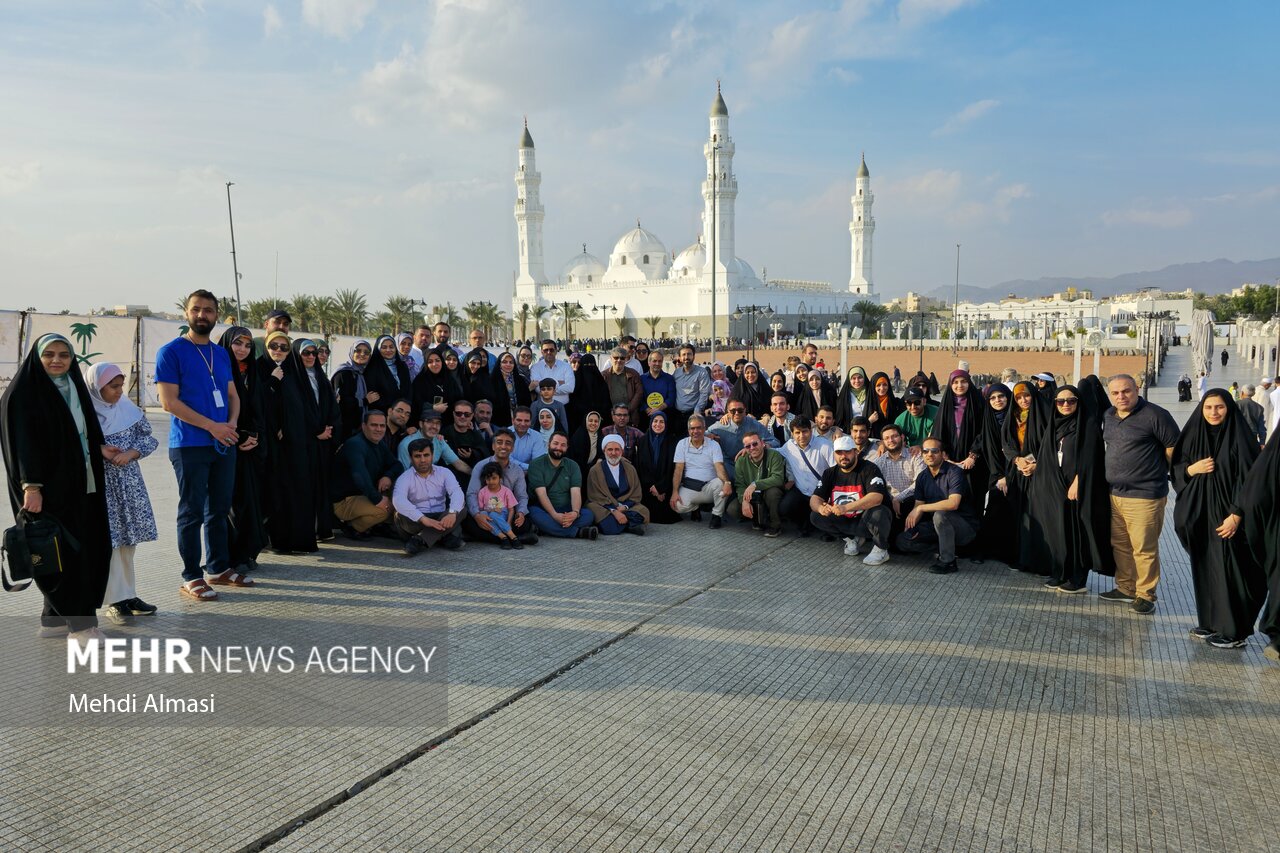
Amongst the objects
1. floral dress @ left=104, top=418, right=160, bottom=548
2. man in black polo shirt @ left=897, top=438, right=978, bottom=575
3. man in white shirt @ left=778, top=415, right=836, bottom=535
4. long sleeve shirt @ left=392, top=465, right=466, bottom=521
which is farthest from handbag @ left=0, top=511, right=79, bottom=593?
man in black polo shirt @ left=897, top=438, right=978, bottom=575

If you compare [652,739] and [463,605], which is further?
[463,605]

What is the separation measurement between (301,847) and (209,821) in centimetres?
35

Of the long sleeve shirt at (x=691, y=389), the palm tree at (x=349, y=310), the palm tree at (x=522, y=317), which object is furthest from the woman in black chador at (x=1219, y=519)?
the palm tree at (x=522, y=317)

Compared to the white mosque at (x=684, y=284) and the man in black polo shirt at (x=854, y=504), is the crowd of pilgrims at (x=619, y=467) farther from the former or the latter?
the white mosque at (x=684, y=284)

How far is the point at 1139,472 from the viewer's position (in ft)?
15.6

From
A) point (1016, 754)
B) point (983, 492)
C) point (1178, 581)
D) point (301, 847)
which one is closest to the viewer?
point (301, 847)

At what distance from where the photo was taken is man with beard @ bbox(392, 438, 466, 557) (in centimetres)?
572

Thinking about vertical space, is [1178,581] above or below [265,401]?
below

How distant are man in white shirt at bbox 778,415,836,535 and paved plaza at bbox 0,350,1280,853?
1523 mm

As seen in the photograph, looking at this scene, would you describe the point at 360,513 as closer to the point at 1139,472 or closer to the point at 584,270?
the point at 1139,472

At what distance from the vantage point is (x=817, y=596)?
16.4 ft

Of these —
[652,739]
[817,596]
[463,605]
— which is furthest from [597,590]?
[652,739]

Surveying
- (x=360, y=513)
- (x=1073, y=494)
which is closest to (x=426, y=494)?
(x=360, y=513)

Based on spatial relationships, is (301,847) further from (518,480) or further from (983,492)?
(983,492)
